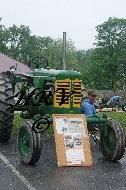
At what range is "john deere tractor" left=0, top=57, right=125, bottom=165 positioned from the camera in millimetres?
7457

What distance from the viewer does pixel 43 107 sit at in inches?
363

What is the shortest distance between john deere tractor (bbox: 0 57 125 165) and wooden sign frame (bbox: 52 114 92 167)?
237 mm

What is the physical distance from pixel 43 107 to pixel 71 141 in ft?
6.70

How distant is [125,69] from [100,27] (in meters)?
7.68

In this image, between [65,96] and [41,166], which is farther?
[65,96]

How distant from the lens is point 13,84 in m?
10.6

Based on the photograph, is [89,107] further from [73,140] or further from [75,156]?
[75,156]

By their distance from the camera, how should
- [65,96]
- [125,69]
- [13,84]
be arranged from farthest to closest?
[125,69] → [13,84] → [65,96]

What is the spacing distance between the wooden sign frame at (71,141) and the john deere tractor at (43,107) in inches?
9.3

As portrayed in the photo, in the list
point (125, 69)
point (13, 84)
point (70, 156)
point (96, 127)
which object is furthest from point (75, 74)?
point (125, 69)

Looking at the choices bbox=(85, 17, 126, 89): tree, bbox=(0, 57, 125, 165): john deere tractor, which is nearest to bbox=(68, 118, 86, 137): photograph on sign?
bbox=(0, 57, 125, 165): john deere tractor

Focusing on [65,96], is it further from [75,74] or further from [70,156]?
[70,156]

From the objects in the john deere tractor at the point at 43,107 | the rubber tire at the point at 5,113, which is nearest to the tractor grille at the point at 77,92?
the john deere tractor at the point at 43,107

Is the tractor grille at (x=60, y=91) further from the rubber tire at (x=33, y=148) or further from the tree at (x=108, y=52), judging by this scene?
the tree at (x=108, y=52)
